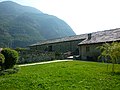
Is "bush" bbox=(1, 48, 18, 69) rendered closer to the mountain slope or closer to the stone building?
the stone building

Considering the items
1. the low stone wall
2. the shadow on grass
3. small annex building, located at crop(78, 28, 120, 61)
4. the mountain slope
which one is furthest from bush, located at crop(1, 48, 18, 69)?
the mountain slope

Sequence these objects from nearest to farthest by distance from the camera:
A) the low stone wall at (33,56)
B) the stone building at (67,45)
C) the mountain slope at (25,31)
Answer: the low stone wall at (33,56), the stone building at (67,45), the mountain slope at (25,31)

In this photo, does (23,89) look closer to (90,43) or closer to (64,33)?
(90,43)

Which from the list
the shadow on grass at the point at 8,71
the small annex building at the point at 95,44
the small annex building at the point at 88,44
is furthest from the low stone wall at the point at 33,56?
the shadow on grass at the point at 8,71

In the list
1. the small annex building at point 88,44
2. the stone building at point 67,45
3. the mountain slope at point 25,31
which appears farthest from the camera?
the mountain slope at point 25,31

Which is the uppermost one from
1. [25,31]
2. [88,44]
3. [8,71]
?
[25,31]

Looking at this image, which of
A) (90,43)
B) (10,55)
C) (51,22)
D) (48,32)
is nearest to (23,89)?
(10,55)

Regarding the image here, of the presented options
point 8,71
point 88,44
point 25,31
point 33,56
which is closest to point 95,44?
point 88,44

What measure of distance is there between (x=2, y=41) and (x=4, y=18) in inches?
2451

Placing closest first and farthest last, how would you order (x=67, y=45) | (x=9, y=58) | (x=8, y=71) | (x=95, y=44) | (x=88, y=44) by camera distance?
(x=8, y=71) < (x=9, y=58) < (x=95, y=44) < (x=88, y=44) < (x=67, y=45)

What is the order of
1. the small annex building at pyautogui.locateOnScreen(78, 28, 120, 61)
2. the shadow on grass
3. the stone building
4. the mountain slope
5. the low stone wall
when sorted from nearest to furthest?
the shadow on grass
the low stone wall
the small annex building at pyautogui.locateOnScreen(78, 28, 120, 61)
the stone building
the mountain slope

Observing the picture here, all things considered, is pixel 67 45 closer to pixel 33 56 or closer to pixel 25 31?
pixel 33 56

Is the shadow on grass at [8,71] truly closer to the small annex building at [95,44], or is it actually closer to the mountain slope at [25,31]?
the small annex building at [95,44]

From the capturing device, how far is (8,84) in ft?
42.8
